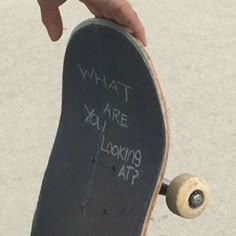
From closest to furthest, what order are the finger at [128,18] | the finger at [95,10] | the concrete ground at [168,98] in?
the finger at [128,18], the finger at [95,10], the concrete ground at [168,98]

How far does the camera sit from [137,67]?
1426mm

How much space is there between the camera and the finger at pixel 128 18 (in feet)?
4.43

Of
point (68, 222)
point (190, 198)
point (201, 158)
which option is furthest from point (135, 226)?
point (201, 158)

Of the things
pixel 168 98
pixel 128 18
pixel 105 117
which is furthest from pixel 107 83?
pixel 168 98

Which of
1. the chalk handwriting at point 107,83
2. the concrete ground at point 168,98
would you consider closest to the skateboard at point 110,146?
the chalk handwriting at point 107,83

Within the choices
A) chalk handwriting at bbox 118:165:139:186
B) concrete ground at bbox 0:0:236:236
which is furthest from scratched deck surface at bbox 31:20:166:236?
concrete ground at bbox 0:0:236:236

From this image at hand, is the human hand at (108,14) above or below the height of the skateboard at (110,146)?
above

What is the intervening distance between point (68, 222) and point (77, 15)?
2574 mm

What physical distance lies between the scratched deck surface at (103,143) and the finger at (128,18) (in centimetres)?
2

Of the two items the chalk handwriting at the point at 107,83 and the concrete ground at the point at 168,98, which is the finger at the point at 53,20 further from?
the concrete ground at the point at 168,98

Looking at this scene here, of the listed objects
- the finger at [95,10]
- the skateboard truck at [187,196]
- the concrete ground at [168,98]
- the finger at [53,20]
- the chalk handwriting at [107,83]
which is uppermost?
→ the finger at [95,10]

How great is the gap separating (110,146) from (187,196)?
187mm

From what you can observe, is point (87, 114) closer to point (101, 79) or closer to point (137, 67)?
point (101, 79)

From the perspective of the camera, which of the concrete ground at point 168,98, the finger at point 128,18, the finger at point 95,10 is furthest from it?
the concrete ground at point 168,98
